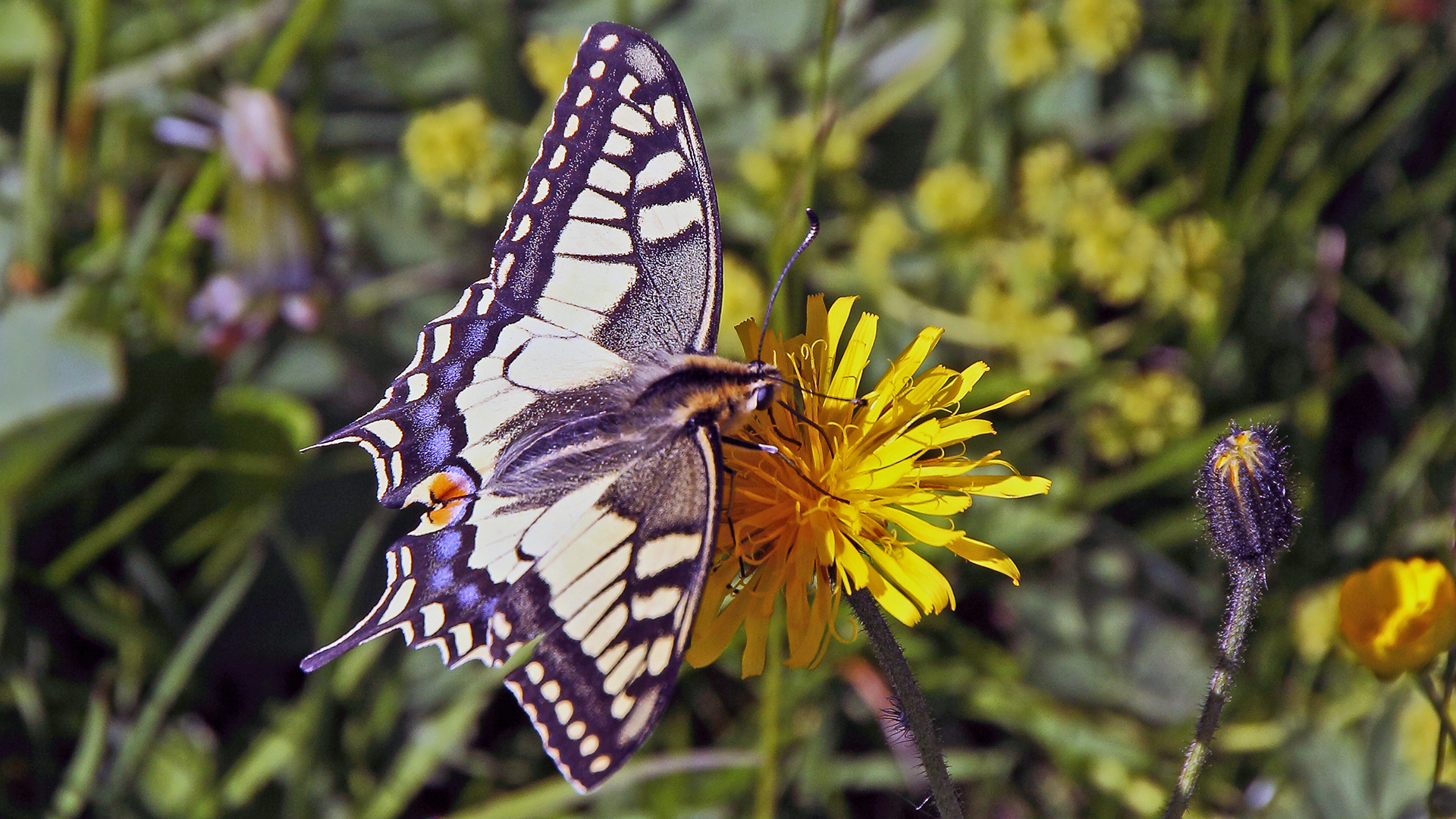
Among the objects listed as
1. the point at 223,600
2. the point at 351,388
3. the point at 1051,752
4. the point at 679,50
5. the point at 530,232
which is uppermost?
the point at 679,50

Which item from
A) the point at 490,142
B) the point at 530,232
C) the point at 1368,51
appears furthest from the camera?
the point at 1368,51

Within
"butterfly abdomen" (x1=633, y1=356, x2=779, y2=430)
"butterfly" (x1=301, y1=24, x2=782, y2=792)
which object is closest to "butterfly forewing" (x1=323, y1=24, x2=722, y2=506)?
"butterfly" (x1=301, y1=24, x2=782, y2=792)

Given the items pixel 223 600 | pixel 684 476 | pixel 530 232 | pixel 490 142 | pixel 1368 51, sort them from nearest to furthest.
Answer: pixel 684 476
pixel 530 232
pixel 223 600
pixel 490 142
pixel 1368 51

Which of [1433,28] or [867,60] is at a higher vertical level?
[867,60]

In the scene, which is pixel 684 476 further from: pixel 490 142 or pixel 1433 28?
pixel 1433 28

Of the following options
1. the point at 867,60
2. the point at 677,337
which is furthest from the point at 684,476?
the point at 867,60

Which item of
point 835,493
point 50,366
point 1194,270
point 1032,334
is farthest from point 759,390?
point 50,366

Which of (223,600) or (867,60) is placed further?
(867,60)

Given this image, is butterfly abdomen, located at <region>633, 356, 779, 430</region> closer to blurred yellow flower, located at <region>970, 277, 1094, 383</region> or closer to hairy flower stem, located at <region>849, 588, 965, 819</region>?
hairy flower stem, located at <region>849, 588, 965, 819</region>
